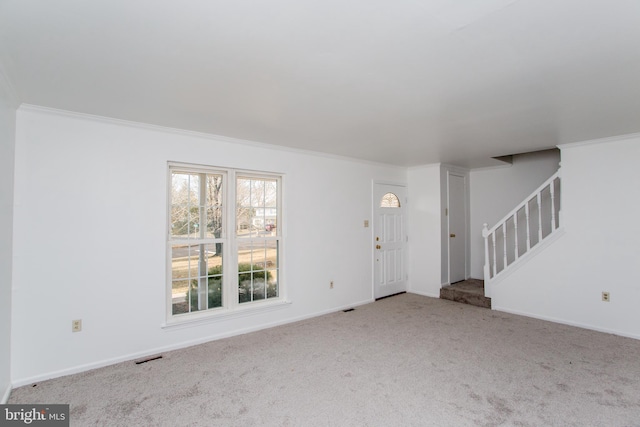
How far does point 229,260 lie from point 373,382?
2135mm

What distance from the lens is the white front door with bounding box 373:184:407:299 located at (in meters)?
5.44

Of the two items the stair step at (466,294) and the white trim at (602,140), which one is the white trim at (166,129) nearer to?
the stair step at (466,294)

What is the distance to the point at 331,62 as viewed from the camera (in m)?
1.96

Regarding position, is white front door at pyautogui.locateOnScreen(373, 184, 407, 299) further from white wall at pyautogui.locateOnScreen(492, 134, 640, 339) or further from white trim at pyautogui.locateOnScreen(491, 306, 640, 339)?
white wall at pyautogui.locateOnScreen(492, 134, 640, 339)

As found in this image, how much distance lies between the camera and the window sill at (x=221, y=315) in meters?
3.39

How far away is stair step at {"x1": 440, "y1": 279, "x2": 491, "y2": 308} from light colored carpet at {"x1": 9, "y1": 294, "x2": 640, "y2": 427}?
1038 millimetres

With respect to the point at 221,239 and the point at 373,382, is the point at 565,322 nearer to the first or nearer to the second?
the point at 373,382

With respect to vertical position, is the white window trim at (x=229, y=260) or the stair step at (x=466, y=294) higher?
the white window trim at (x=229, y=260)

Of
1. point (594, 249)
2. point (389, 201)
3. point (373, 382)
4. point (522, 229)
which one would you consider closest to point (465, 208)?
point (522, 229)

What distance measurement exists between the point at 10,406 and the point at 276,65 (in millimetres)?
3117

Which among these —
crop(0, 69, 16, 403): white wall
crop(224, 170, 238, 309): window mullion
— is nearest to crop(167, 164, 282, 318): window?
crop(224, 170, 238, 309): window mullion

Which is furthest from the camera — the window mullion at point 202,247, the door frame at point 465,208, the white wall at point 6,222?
the door frame at point 465,208

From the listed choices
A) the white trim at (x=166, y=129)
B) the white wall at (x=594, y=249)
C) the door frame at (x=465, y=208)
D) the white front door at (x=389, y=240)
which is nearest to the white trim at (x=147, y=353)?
the white front door at (x=389, y=240)

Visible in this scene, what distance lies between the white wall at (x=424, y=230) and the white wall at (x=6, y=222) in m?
5.45
